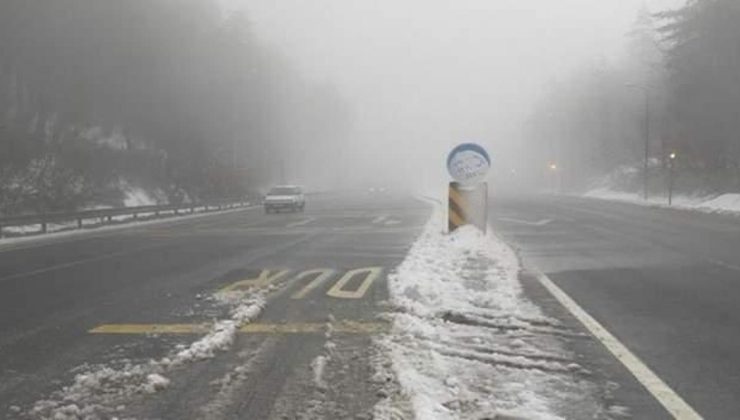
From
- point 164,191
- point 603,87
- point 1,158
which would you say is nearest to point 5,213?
point 1,158

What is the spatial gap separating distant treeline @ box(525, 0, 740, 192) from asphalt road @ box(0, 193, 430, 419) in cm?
4384

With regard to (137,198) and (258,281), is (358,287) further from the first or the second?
(137,198)

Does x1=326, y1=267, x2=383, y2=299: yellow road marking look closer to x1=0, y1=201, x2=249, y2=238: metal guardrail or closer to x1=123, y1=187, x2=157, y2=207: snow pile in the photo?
x1=0, y1=201, x2=249, y2=238: metal guardrail

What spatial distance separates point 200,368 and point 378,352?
151 cm

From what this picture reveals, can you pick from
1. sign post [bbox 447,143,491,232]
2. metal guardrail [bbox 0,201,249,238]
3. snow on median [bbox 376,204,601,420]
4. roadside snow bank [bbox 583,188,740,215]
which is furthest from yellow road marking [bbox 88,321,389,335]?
roadside snow bank [bbox 583,188,740,215]

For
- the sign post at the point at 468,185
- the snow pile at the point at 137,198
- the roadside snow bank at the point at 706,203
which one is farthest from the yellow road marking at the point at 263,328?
the snow pile at the point at 137,198

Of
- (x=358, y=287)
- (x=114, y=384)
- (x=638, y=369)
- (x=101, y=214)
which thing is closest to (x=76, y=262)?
(x=358, y=287)

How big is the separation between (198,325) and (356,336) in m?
1.80

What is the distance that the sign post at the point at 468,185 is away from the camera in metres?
19.7

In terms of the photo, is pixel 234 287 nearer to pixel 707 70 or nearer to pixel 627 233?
pixel 627 233

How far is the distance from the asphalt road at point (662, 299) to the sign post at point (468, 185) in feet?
4.32

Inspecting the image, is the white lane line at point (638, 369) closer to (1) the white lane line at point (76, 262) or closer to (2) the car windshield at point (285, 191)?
(1) the white lane line at point (76, 262)

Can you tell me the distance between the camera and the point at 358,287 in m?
11.6

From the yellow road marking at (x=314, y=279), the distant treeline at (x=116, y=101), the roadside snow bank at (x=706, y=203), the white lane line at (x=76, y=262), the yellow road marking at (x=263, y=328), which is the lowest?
the roadside snow bank at (x=706, y=203)
